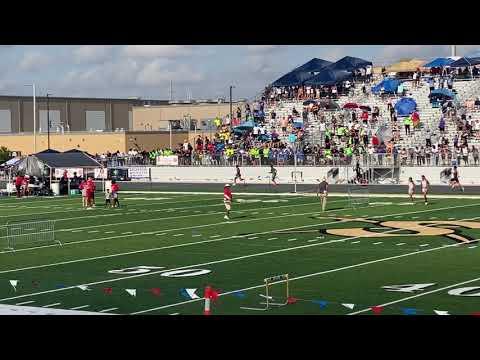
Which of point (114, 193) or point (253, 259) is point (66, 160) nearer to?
point (114, 193)

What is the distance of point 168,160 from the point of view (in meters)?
61.8

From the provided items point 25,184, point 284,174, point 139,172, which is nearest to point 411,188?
point 284,174

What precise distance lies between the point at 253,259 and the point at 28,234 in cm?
703

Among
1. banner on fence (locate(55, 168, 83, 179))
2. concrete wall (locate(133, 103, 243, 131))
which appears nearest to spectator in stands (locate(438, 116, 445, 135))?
banner on fence (locate(55, 168, 83, 179))

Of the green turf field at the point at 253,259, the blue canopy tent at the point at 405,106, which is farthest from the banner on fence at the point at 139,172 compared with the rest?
the green turf field at the point at 253,259

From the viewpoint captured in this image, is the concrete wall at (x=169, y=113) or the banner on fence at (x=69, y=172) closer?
the banner on fence at (x=69, y=172)

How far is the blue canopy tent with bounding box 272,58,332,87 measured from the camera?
68625mm

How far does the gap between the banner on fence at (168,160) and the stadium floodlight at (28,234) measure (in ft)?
108

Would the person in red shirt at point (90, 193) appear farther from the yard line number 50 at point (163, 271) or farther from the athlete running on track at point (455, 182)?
the yard line number 50 at point (163, 271)

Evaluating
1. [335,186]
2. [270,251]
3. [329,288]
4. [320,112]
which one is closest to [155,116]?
[320,112]

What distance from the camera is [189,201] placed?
131 feet

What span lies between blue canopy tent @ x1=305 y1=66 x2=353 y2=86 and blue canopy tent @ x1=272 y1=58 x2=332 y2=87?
5.91 feet

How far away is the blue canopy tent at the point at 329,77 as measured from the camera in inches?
2564
